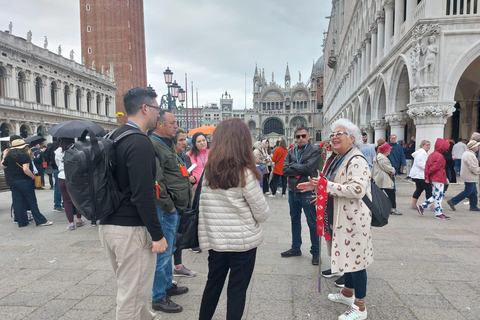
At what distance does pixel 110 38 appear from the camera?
5406 cm

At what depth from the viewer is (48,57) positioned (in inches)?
1462

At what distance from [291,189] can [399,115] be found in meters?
12.3

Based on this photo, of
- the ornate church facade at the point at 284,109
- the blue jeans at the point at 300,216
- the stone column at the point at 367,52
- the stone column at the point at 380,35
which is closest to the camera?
the blue jeans at the point at 300,216

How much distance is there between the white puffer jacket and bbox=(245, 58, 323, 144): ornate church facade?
273 ft

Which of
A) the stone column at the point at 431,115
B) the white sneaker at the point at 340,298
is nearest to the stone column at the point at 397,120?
the stone column at the point at 431,115

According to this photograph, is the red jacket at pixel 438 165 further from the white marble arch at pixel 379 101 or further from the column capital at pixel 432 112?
the white marble arch at pixel 379 101

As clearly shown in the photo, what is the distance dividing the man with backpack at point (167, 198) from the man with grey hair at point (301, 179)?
171cm

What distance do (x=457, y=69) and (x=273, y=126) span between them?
262ft

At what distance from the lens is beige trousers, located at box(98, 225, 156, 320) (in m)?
2.10

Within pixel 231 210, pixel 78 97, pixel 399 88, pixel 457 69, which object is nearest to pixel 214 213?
pixel 231 210

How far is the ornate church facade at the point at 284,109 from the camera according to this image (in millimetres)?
86438

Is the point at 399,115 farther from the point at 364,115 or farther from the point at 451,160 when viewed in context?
the point at 364,115

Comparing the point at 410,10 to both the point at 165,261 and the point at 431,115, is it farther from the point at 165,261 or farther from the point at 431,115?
the point at 165,261

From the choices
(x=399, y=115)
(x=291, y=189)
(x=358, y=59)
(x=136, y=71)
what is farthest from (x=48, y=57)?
(x=291, y=189)
